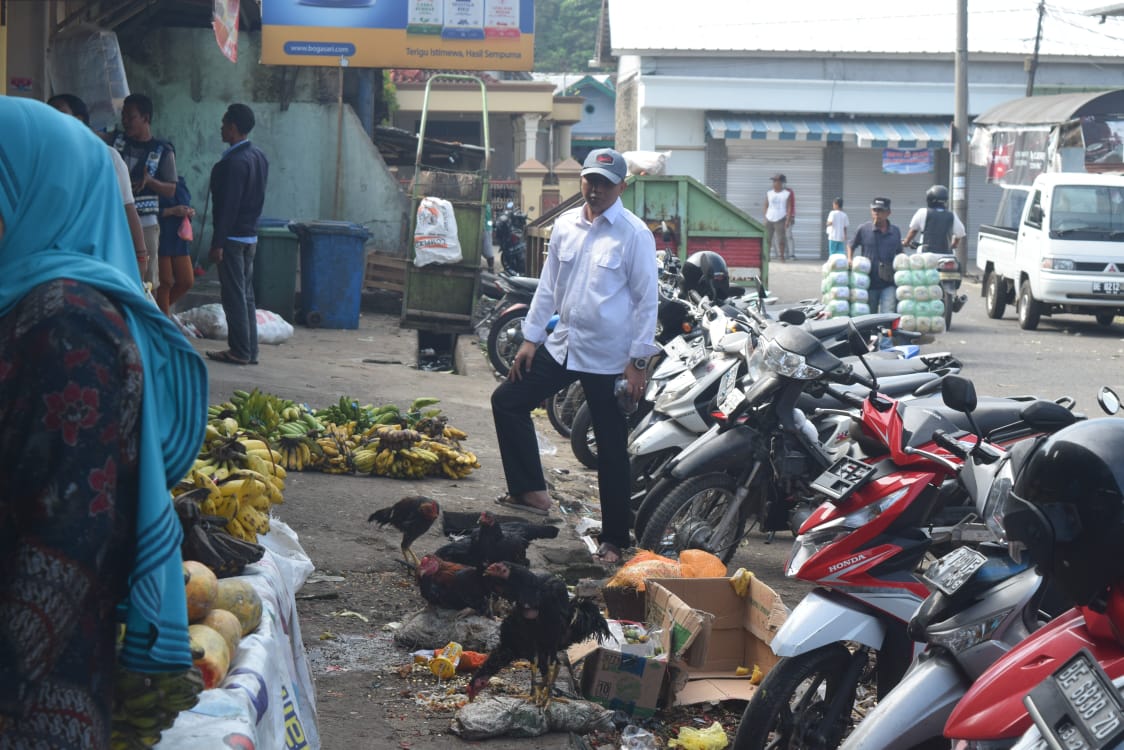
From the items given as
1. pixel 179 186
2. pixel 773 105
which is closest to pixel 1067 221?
pixel 179 186

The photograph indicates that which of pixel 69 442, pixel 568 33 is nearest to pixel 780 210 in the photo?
pixel 69 442

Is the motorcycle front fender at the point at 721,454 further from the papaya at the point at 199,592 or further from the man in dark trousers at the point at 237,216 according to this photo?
the man in dark trousers at the point at 237,216

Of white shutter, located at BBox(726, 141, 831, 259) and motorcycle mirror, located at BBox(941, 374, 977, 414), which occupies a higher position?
white shutter, located at BBox(726, 141, 831, 259)

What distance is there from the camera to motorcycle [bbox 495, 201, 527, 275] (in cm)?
2331

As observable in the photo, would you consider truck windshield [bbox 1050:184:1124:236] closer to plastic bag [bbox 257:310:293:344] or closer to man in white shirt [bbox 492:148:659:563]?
plastic bag [bbox 257:310:293:344]

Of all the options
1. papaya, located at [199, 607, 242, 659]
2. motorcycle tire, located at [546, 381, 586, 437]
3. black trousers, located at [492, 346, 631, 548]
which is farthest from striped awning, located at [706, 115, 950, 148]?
papaya, located at [199, 607, 242, 659]

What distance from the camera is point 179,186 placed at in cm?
1018

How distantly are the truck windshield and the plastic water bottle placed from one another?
1227 centimetres

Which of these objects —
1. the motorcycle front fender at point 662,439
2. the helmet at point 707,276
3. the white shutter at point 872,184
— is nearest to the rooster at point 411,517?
the motorcycle front fender at point 662,439

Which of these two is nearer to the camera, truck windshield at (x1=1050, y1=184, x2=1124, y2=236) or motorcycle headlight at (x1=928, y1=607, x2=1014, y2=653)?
motorcycle headlight at (x1=928, y1=607, x2=1014, y2=653)

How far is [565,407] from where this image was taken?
970 centimetres

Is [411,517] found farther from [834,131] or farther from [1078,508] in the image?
[834,131]

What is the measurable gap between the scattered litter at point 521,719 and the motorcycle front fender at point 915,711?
122cm

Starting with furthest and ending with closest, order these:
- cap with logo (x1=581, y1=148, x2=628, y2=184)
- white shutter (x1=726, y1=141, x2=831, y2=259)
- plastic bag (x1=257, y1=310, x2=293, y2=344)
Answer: white shutter (x1=726, y1=141, x2=831, y2=259) → plastic bag (x1=257, y1=310, x2=293, y2=344) → cap with logo (x1=581, y1=148, x2=628, y2=184)
